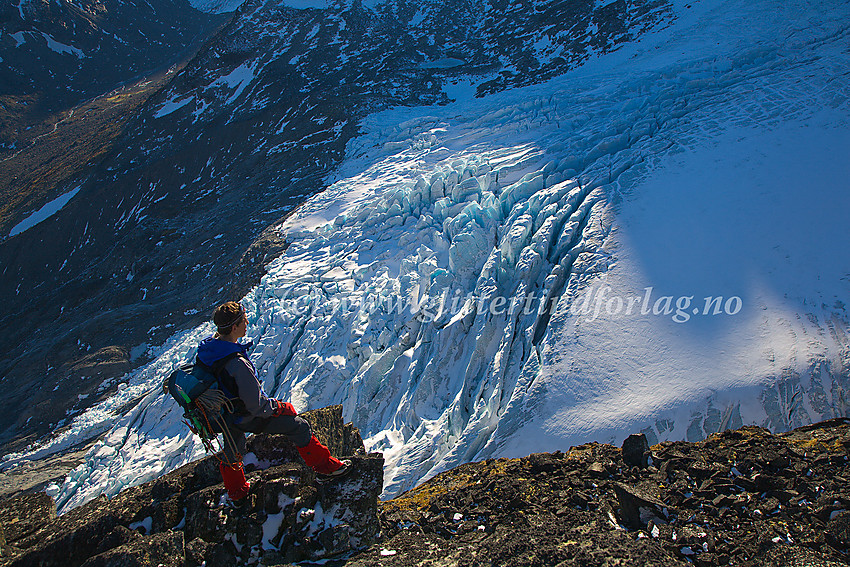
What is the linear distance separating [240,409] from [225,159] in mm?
18609

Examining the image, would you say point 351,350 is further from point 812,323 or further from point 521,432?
point 812,323

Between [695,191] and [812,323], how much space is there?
3.65m

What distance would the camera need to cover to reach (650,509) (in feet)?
10.4

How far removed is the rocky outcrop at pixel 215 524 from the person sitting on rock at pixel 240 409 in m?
0.16

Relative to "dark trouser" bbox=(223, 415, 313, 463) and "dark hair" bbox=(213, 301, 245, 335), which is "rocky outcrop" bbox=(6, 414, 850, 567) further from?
"dark hair" bbox=(213, 301, 245, 335)

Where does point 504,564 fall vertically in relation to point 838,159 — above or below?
Result: above

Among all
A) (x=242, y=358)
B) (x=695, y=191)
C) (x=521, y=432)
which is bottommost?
(x=521, y=432)

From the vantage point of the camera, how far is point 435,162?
13859 millimetres

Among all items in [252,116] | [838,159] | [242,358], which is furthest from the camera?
[252,116]

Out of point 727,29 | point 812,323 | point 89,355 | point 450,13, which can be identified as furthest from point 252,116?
point 812,323

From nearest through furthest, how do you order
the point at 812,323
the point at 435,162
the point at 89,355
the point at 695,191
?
the point at 812,323 < the point at 695,191 < the point at 89,355 < the point at 435,162

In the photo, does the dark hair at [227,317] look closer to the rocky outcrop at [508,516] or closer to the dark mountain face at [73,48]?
the rocky outcrop at [508,516]

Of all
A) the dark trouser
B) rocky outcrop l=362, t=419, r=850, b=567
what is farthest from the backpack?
rocky outcrop l=362, t=419, r=850, b=567

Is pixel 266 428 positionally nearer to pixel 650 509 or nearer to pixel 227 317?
pixel 227 317
